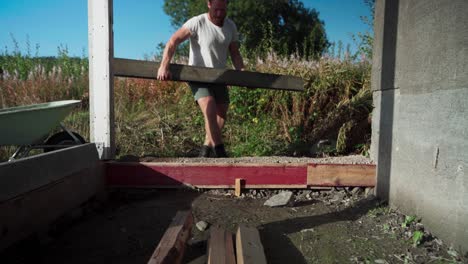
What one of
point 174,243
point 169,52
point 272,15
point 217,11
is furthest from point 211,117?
point 272,15

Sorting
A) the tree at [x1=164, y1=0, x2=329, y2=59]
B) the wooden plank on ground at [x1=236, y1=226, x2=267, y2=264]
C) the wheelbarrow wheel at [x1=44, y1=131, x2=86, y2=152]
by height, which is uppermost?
the tree at [x1=164, y1=0, x2=329, y2=59]

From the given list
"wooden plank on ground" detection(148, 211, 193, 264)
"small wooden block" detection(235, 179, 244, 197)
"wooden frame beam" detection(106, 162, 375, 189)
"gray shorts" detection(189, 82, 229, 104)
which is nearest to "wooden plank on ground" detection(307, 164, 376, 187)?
"wooden frame beam" detection(106, 162, 375, 189)

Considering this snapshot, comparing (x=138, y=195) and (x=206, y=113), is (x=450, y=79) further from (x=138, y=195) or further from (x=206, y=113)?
(x=138, y=195)

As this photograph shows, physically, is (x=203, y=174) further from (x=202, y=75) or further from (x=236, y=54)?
(x=236, y=54)

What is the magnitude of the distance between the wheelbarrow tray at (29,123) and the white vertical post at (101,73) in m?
0.43

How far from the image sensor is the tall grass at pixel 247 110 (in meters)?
4.57

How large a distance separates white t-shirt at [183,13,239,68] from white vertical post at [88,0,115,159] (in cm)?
79

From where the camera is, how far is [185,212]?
222 centimetres

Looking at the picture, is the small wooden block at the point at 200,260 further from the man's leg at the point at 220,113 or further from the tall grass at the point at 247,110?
the tall grass at the point at 247,110

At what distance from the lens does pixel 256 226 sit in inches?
98.3

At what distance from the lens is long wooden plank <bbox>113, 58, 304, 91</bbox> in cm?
326

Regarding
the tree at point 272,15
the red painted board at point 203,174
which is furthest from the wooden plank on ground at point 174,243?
the tree at point 272,15

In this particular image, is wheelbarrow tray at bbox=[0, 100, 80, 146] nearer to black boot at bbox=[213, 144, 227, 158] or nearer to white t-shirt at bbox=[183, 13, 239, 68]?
white t-shirt at bbox=[183, 13, 239, 68]

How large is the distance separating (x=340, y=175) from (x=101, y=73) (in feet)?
7.67
